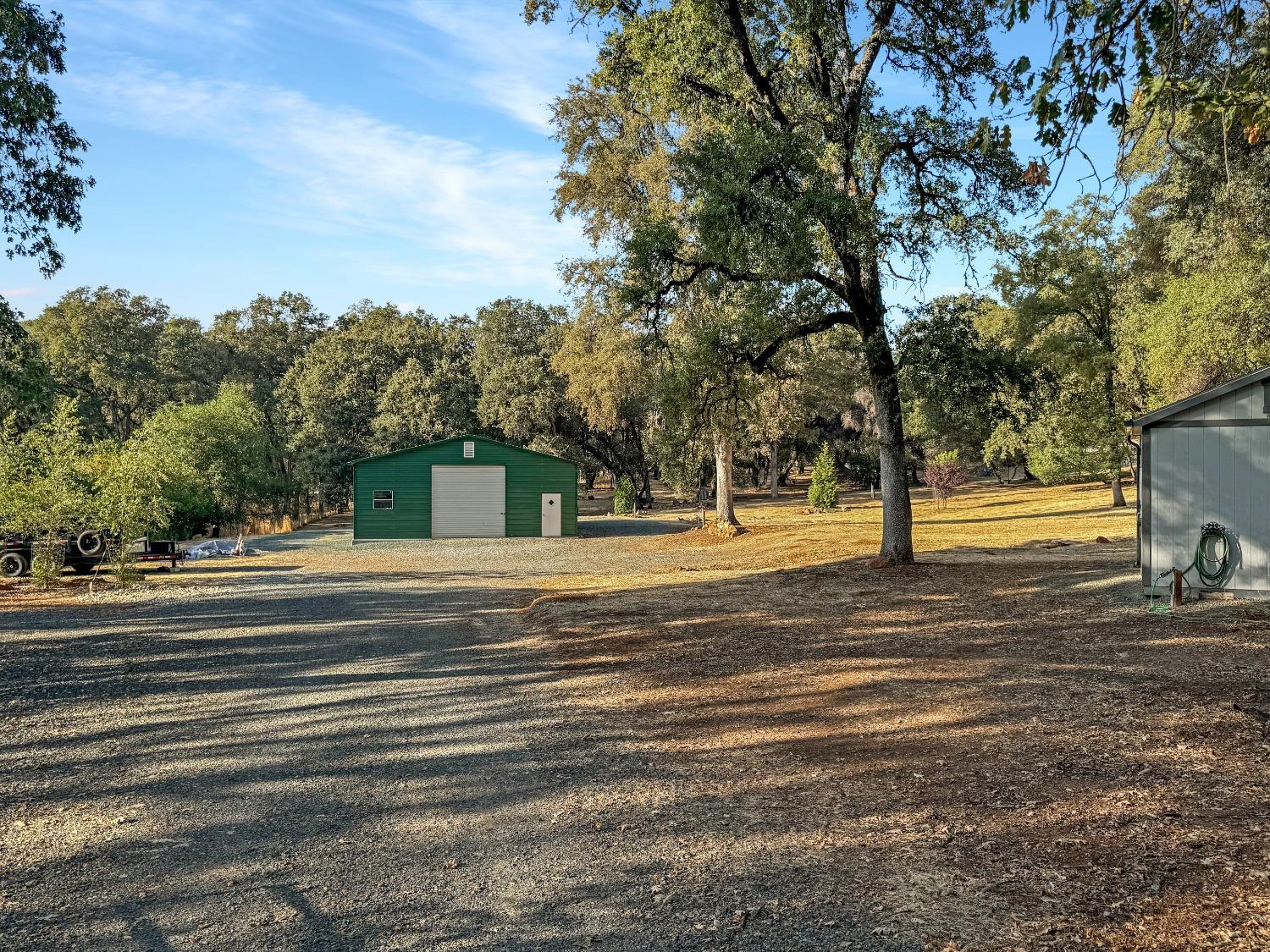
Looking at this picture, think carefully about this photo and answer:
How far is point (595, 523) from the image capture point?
37.9 m

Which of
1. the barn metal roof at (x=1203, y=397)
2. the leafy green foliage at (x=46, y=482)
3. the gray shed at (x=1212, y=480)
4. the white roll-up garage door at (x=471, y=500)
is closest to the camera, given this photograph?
the barn metal roof at (x=1203, y=397)

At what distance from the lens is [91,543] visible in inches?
772

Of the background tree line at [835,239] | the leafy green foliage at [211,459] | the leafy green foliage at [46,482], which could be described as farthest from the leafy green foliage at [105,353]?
the leafy green foliage at [46,482]

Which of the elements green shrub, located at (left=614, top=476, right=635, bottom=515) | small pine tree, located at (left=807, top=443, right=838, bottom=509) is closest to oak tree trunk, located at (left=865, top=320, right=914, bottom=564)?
small pine tree, located at (left=807, top=443, right=838, bottom=509)

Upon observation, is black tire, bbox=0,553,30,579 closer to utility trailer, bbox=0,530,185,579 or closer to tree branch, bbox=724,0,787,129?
utility trailer, bbox=0,530,185,579

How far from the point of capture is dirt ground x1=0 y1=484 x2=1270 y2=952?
3.82 metres

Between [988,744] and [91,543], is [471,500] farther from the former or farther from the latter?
[988,744]

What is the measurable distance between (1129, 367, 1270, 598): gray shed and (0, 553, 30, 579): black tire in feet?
66.8

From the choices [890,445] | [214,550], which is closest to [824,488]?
[890,445]

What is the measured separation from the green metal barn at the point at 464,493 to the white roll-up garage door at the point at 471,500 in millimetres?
29

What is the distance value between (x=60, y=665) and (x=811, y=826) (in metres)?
8.64

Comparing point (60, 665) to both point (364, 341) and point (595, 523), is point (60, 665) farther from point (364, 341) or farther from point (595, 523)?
point (364, 341)

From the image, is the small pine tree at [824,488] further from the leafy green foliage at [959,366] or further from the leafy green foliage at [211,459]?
the leafy green foliage at [959,366]

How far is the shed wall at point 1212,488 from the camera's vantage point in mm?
11406
